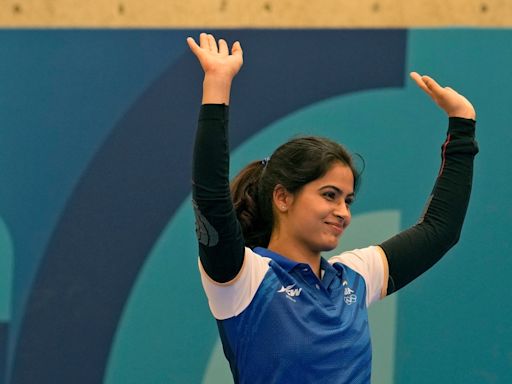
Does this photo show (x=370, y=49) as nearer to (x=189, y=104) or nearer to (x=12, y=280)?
(x=189, y=104)

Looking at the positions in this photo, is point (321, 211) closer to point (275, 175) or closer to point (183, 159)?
point (275, 175)

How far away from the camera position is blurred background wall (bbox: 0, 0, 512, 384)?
3.19 m

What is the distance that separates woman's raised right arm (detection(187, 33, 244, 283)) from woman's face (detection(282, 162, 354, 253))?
0.61 ft

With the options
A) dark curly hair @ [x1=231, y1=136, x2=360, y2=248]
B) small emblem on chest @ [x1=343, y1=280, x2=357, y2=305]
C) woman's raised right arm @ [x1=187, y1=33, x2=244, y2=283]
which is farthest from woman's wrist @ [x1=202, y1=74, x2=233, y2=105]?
small emblem on chest @ [x1=343, y1=280, x2=357, y2=305]

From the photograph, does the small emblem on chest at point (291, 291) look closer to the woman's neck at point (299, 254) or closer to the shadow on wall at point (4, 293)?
the woman's neck at point (299, 254)

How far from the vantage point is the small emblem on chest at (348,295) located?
78.0 inches

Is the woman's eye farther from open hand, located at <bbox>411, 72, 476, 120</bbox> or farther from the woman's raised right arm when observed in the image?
open hand, located at <bbox>411, 72, 476, 120</bbox>

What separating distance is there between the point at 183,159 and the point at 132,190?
207mm
